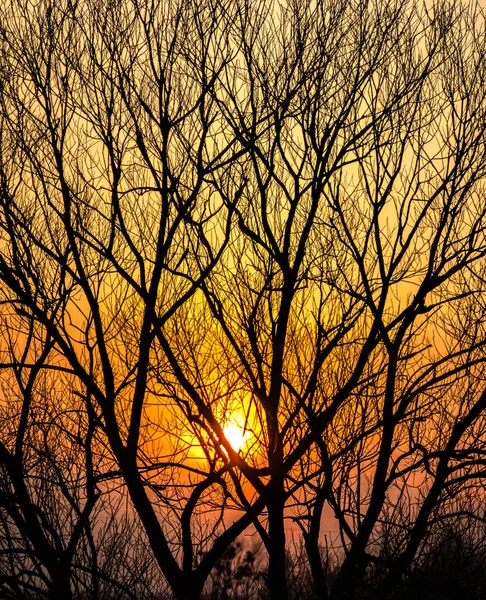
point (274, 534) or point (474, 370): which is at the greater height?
point (474, 370)

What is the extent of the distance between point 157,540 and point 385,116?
4.87 meters

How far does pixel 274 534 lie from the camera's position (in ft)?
25.7

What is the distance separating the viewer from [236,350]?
8.12 metres

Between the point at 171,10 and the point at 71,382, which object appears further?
the point at 71,382

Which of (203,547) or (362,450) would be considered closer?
(203,547)

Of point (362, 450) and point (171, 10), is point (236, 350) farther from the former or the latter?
point (171, 10)

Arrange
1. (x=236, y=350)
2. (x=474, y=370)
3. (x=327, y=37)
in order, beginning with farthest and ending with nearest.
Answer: (x=474, y=370), (x=236, y=350), (x=327, y=37)

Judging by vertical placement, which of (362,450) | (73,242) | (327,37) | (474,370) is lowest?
(362,450)

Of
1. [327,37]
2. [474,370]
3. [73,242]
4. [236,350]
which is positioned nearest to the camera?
[73,242]

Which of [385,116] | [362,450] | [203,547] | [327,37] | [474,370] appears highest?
[327,37]

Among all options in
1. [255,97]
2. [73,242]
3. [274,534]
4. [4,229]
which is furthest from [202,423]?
[255,97]

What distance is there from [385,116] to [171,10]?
7.89ft

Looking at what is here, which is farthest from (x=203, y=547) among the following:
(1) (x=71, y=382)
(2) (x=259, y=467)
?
(1) (x=71, y=382)

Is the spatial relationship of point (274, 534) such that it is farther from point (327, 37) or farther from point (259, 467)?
point (327, 37)
